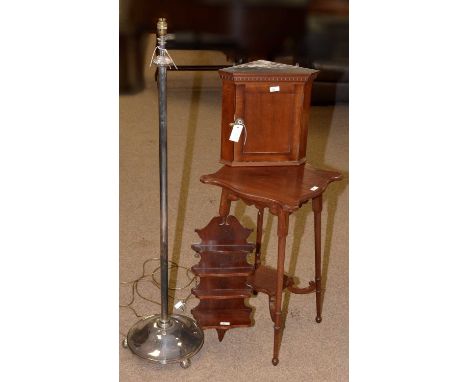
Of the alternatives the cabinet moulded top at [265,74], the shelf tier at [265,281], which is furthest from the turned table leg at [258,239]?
the cabinet moulded top at [265,74]

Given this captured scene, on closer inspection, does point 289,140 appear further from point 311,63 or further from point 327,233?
point 311,63

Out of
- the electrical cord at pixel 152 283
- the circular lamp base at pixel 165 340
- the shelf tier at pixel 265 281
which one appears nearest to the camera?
the circular lamp base at pixel 165 340

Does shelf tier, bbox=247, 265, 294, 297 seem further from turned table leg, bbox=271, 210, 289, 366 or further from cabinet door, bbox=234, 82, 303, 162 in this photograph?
cabinet door, bbox=234, 82, 303, 162

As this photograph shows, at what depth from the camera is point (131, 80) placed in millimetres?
5930

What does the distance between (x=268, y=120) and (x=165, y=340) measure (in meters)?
0.81

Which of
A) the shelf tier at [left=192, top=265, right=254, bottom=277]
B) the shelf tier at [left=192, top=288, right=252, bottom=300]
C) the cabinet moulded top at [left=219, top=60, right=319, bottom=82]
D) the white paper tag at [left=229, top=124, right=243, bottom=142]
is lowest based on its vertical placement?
the shelf tier at [left=192, top=288, right=252, bottom=300]

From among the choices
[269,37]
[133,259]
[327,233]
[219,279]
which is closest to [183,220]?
[133,259]

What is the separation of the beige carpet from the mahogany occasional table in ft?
0.44

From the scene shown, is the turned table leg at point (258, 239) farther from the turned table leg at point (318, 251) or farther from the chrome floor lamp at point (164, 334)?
the chrome floor lamp at point (164, 334)

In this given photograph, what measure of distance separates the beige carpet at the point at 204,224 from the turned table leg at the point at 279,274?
79mm

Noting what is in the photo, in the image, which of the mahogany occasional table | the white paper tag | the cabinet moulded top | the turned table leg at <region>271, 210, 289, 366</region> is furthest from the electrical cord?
the cabinet moulded top

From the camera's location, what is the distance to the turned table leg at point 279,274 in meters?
2.06

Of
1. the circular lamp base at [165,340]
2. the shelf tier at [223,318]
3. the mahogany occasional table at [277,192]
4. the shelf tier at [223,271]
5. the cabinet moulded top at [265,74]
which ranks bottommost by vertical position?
the circular lamp base at [165,340]

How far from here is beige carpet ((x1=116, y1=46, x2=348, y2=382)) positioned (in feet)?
7.23
